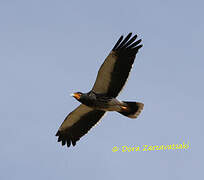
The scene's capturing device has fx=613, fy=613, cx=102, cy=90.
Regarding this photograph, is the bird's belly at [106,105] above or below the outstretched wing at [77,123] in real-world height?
above

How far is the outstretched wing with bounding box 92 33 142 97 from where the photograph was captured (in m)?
19.5

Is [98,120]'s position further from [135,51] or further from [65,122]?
[135,51]

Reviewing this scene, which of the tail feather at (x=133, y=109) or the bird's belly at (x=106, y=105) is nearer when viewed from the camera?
the bird's belly at (x=106, y=105)

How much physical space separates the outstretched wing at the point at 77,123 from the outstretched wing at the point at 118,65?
4.65ft

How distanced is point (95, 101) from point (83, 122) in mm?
1610

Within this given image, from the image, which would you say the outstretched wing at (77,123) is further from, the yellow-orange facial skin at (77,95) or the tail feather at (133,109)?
the tail feather at (133,109)

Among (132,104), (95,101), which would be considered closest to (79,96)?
(95,101)

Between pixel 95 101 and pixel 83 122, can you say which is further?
pixel 83 122

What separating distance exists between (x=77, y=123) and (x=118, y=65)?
2982 millimetres

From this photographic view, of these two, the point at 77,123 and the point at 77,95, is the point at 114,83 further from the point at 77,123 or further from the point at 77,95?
the point at 77,123

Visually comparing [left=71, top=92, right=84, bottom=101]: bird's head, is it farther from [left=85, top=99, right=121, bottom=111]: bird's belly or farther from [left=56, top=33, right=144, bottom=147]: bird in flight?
[left=85, top=99, right=121, bottom=111]: bird's belly

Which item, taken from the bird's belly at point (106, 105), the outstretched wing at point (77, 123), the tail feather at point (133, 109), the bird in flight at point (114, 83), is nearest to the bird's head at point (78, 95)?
the bird in flight at point (114, 83)

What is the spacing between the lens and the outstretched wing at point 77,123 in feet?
68.7

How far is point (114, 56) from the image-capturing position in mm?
19453
